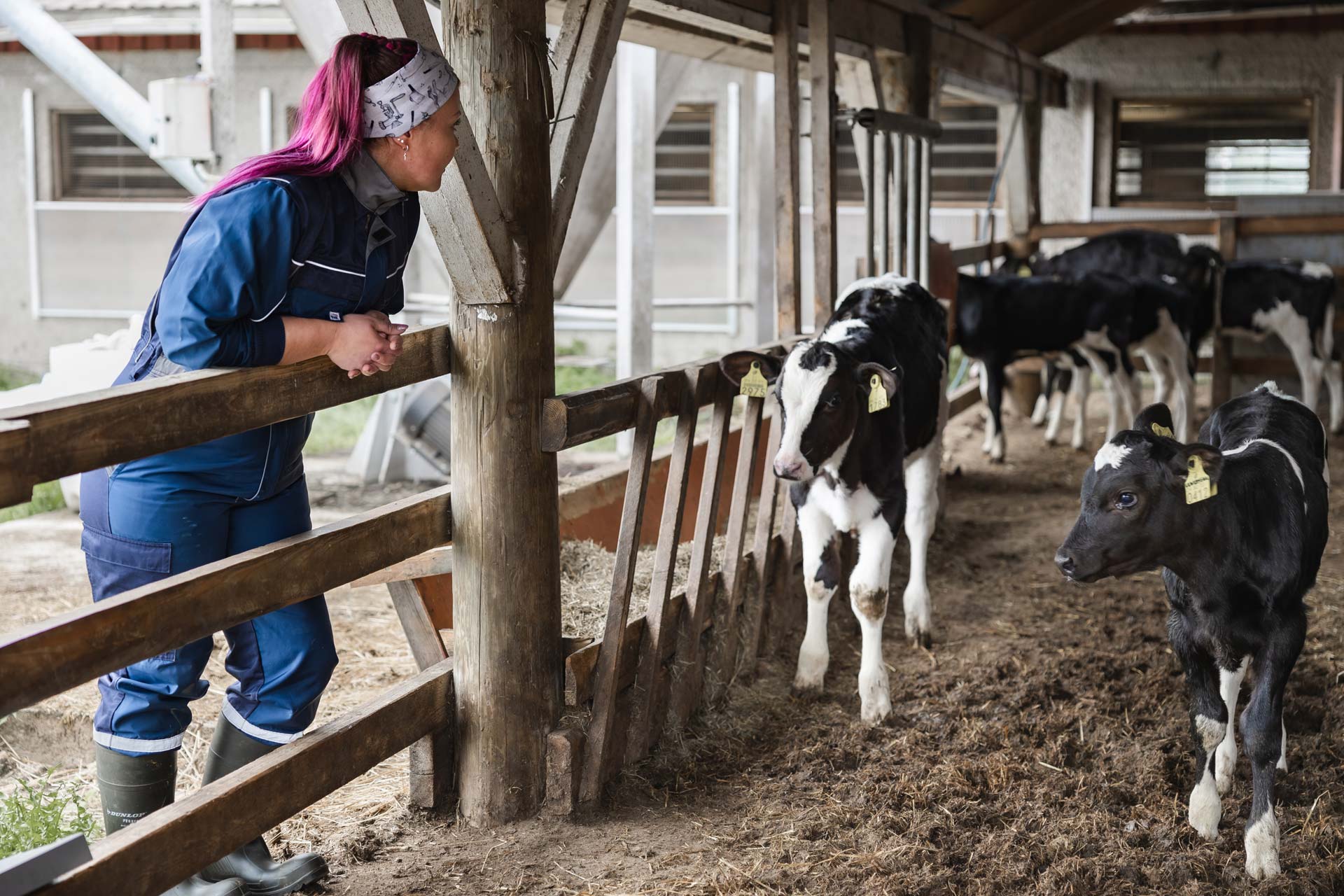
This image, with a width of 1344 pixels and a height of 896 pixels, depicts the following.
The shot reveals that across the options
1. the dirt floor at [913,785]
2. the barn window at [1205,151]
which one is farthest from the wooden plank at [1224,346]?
the dirt floor at [913,785]

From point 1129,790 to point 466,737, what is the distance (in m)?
1.98

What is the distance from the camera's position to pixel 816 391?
172 inches

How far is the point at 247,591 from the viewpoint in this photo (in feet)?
8.54

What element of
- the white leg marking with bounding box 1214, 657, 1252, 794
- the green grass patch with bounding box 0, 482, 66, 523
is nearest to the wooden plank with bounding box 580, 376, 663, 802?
the white leg marking with bounding box 1214, 657, 1252, 794

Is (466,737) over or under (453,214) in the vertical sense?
under

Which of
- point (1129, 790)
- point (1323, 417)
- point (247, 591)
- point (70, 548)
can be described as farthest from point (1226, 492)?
point (1323, 417)

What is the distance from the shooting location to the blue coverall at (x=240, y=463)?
8.16 feet

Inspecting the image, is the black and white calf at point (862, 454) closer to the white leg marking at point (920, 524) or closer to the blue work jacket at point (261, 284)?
the white leg marking at point (920, 524)

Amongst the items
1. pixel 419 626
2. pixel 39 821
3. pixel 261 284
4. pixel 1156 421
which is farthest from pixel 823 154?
pixel 39 821

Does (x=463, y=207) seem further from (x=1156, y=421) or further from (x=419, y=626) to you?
(x=1156, y=421)

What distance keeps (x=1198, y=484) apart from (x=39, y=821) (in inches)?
129

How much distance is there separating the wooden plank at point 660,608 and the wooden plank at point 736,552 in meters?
0.49

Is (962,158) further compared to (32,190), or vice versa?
(962,158)

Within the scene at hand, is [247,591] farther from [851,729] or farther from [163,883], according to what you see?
[851,729]
